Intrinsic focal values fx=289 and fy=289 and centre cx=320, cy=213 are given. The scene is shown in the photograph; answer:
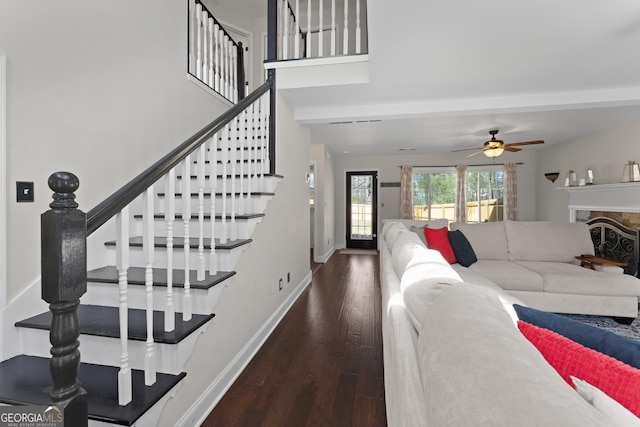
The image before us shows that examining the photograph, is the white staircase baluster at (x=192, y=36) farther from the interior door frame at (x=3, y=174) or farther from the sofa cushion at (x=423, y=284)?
the sofa cushion at (x=423, y=284)

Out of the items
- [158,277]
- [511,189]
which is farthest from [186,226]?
[511,189]

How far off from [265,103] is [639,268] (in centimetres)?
525

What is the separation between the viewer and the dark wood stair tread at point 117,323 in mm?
1390

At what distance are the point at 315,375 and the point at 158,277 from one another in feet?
4.15

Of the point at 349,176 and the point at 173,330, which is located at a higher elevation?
the point at 349,176

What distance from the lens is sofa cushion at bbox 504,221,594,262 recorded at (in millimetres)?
3465

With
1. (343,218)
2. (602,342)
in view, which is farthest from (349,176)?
(602,342)

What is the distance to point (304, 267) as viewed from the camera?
13.8 feet

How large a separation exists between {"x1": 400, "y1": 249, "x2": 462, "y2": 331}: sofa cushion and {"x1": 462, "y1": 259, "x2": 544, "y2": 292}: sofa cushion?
2.05 metres

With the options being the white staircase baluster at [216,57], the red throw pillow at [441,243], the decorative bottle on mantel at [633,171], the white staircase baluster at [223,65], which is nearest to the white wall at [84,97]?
Answer: the white staircase baluster at [216,57]

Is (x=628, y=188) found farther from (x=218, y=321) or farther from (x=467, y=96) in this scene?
(x=218, y=321)


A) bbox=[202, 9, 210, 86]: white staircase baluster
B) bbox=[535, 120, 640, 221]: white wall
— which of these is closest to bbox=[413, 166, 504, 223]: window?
bbox=[535, 120, 640, 221]: white wall

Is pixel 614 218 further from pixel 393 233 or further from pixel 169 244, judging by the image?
pixel 169 244

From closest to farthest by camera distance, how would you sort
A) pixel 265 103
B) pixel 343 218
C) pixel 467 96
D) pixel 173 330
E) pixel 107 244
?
1. pixel 173 330
2. pixel 107 244
3. pixel 265 103
4. pixel 467 96
5. pixel 343 218
